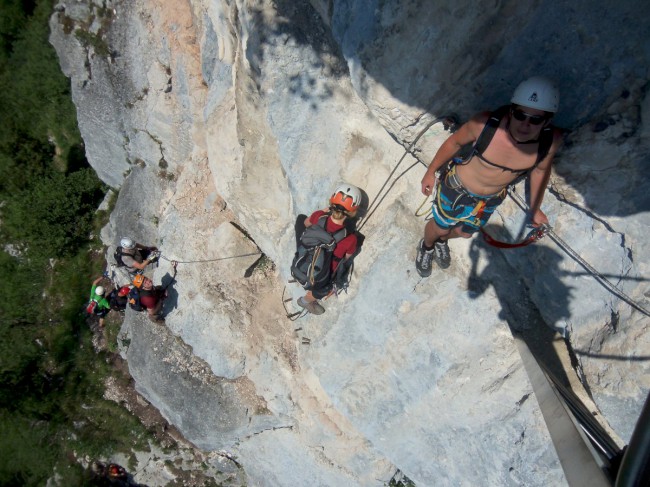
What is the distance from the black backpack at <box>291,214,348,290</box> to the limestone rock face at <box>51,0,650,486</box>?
0.76 metres

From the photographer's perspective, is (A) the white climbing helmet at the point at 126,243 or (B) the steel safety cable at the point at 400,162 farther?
(A) the white climbing helmet at the point at 126,243

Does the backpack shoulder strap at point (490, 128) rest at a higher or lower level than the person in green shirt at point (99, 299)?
higher

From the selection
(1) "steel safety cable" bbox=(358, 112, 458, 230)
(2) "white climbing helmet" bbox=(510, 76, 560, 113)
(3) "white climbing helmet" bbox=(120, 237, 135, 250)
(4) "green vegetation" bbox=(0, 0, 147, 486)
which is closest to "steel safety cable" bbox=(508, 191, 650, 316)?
(1) "steel safety cable" bbox=(358, 112, 458, 230)

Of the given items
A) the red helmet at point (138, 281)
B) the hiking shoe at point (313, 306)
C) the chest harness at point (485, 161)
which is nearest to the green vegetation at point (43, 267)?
the red helmet at point (138, 281)

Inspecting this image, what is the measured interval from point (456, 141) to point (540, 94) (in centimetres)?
84

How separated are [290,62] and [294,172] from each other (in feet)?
4.84

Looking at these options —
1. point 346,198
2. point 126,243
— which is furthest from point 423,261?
point 126,243

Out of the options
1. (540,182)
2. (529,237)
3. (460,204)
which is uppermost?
(540,182)

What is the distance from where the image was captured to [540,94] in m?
3.28

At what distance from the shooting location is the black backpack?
548 centimetres

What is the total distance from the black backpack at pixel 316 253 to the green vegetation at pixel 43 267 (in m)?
9.77

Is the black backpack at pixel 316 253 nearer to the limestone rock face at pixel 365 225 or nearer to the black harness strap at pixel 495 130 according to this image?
the limestone rock face at pixel 365 225

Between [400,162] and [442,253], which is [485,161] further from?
[400,162]

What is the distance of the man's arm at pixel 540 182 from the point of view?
362cm
